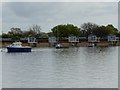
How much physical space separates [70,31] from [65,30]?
6.69 ft

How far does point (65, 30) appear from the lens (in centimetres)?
14862

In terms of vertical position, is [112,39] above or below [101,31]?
below

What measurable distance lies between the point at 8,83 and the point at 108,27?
431 ft

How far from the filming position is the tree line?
148625 millimetres

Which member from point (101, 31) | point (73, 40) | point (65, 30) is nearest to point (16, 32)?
point (65, 30)

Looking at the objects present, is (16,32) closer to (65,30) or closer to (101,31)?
(65,30)

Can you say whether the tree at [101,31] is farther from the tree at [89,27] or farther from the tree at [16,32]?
the tree at [16,32]

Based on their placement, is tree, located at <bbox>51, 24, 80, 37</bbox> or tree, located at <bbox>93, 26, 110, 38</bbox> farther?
tree, located at <bbox>93, 26, 110, 38</bbox>

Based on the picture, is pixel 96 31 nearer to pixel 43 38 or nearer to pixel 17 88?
pixel 43 38

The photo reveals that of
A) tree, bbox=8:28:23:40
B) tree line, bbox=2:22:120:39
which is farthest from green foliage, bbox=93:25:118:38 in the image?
tree, bbox=8:28:23:40

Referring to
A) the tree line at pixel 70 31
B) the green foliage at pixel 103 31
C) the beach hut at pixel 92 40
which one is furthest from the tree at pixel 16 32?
the green foliage at pixel 103 31

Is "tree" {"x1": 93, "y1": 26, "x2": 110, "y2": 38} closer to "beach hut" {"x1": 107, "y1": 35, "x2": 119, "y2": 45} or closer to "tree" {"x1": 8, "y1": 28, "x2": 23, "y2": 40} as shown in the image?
"beach hut" {"x1": 107, "y1": 35, "x2": 119, "y2": 45}

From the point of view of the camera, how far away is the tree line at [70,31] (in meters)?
149

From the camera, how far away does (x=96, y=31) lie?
155250mm
